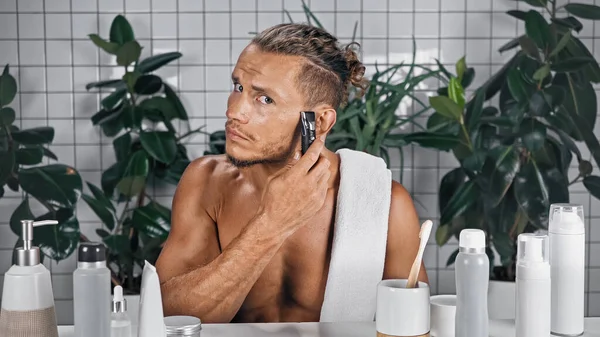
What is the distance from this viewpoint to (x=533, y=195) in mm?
2213

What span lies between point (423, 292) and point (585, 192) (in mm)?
1896

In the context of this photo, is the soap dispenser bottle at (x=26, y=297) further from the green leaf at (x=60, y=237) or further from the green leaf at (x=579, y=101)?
the green leaf at (x=579, y=101)

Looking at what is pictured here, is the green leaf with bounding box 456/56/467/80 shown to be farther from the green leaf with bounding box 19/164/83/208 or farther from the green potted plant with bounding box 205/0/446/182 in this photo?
the green leaf with bounding box 19/164/83/208

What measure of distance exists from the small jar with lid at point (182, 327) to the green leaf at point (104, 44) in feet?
5.27

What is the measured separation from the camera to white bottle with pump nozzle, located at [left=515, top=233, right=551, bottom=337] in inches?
42.5

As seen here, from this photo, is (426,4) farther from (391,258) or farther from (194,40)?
(391,258)

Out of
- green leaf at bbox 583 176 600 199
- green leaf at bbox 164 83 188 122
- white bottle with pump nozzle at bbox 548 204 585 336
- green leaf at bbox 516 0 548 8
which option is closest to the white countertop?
white bottle with pump nozzle at bbox 548 204 585 336

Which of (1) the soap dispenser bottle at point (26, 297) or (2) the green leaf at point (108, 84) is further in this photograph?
(2) the green leaf at point (108, 84)

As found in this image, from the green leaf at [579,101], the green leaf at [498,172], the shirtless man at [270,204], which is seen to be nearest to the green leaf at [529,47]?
the green leaf at [579,101]

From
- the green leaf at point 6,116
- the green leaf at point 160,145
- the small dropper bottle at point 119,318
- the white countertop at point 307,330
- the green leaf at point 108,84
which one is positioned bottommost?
the white countertop at point 307,330

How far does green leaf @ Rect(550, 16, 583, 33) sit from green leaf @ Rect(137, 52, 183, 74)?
1.25 meters

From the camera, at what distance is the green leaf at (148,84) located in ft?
8.29

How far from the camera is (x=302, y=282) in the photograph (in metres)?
1.50

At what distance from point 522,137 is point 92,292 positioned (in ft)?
5.30
